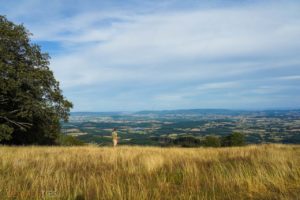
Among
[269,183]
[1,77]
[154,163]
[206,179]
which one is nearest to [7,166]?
[154,163]

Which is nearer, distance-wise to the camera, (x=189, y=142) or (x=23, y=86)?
(x=23, y=86)

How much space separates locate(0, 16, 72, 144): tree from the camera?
23156mm

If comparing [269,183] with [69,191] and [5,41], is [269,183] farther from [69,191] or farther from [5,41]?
[5,41]

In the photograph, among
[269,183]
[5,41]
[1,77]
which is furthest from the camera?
[5,41]

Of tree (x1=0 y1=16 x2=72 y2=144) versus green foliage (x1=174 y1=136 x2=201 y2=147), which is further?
green foliage (x1=174 y1=136 x2=201 y2=147)

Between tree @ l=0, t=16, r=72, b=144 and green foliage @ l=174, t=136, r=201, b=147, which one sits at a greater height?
tree @ l=0, t=16, r=72, b=144

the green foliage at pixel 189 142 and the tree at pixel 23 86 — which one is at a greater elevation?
the tree at pixel 23 86

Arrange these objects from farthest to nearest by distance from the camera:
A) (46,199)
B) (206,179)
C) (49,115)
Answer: (49,115) → (206,179) → (46,199)

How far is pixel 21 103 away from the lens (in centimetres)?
2523

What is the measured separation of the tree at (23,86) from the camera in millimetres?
23156

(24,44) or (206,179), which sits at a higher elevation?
(24,44)

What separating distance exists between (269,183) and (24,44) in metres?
23.2

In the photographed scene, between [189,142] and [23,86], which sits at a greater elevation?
[23,86]

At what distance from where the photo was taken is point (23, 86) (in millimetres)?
25406
